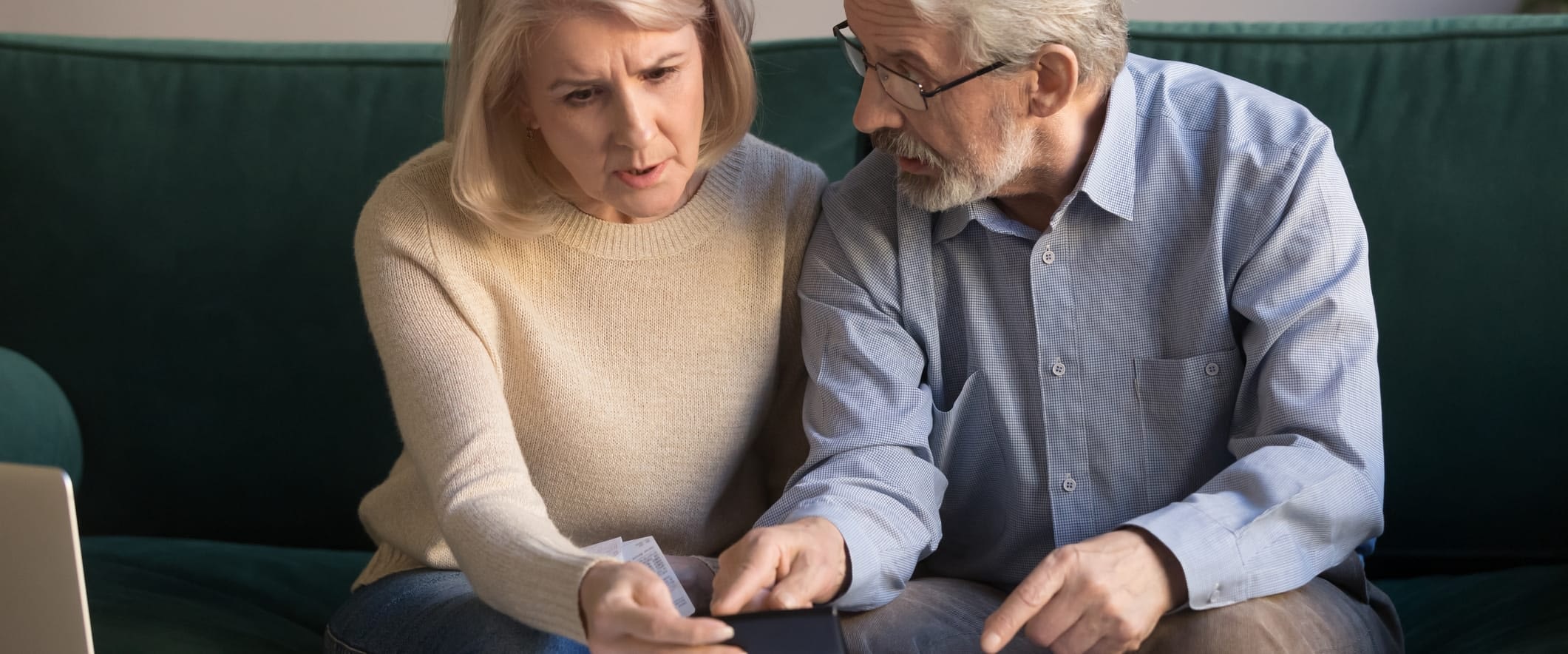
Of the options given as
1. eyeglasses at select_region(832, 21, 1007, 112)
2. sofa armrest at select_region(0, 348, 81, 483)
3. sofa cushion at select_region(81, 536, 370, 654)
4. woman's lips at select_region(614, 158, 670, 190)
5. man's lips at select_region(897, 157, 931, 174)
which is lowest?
sofa cushion at select_region(81, 536, 370, 654)

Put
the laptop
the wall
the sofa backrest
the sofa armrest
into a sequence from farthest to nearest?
the wall
the sofa backrest
the sofa armrest
the laptop

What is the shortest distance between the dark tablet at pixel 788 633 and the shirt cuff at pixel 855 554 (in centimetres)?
18

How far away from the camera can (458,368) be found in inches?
51.6

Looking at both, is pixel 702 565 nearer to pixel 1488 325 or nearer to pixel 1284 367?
pixel 1284 367

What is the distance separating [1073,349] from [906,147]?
267mm

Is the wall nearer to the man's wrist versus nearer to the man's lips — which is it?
the man's lips

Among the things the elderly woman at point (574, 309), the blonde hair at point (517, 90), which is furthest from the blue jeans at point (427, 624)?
the blonde hair at point (517, 90)

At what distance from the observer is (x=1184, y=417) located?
1.36 meters

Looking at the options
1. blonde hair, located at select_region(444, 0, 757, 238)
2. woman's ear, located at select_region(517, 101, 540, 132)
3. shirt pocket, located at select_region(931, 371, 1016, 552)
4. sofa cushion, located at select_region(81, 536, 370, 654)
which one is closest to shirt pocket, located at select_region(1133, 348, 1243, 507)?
shirt pocket, located at select_region(931, 371, 1016, 552)

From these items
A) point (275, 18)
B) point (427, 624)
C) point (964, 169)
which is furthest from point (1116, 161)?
point (275, 18)

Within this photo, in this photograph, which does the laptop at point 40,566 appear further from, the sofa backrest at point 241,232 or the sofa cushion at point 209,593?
the sofa backrest at point 241,232

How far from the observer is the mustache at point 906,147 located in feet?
4.49

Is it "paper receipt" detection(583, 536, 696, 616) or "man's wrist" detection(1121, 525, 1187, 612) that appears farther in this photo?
"paper receipt" detection(583, 536, 696, 616)

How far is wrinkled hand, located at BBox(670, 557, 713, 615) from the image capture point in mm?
1380
